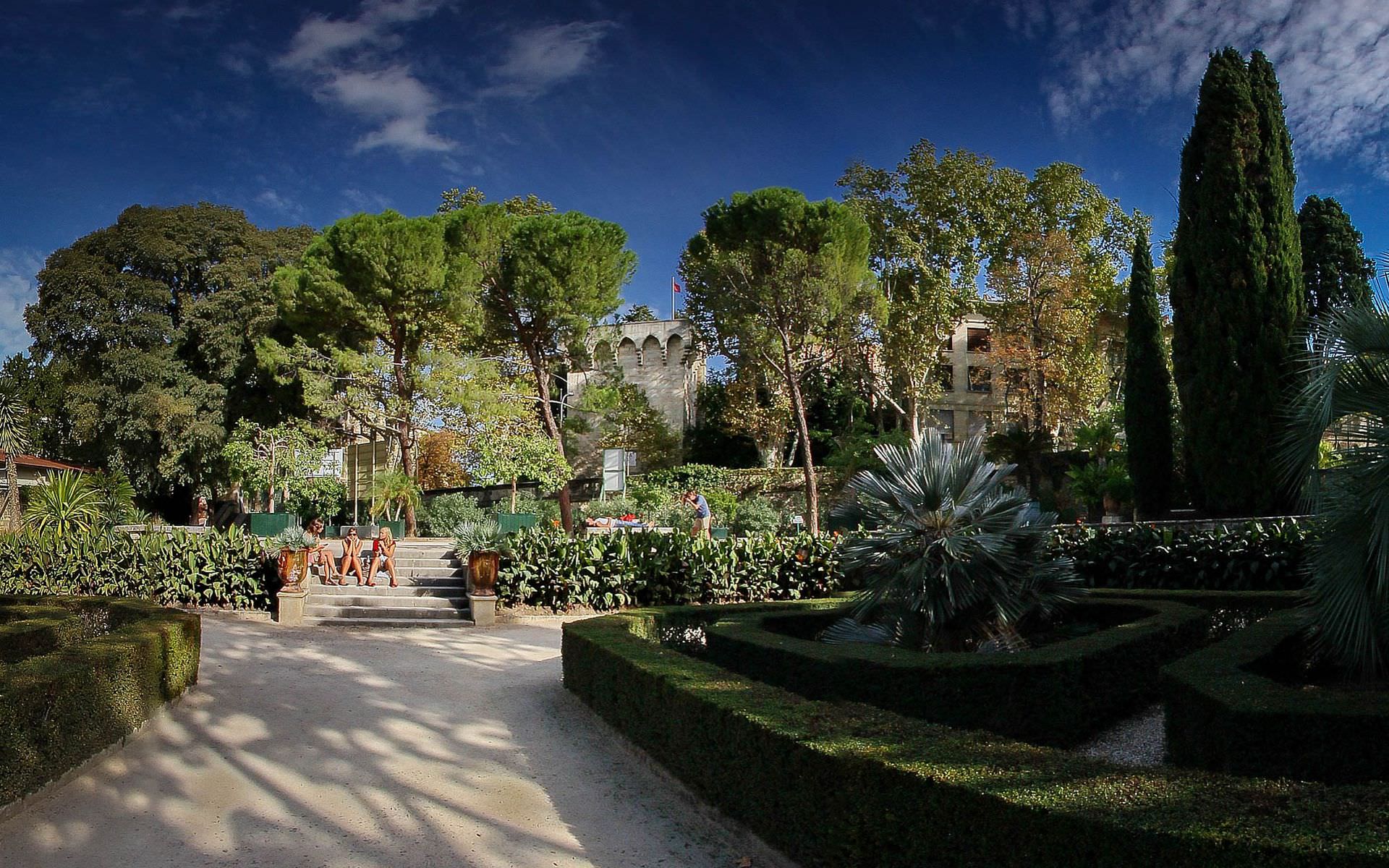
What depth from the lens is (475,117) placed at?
1435 cm

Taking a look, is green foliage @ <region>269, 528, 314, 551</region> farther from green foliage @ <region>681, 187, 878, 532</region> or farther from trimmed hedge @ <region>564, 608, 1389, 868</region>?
green foliage @ <region>681, 187, 878, 532</region>

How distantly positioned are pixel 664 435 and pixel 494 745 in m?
27.3

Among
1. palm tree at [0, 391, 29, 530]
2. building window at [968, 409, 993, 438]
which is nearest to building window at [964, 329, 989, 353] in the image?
building window at [968, 409, 993, 438]

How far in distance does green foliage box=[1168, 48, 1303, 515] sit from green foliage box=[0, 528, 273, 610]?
1455cm

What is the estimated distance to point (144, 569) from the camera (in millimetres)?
13414

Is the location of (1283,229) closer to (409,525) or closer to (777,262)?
(777,262)

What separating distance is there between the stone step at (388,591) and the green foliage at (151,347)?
14943 mm

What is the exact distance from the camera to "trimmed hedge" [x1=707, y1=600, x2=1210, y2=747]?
540cm

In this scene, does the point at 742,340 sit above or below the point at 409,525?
above

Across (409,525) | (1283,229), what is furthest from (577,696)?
(409,525)

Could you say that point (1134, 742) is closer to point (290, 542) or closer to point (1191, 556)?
point (1191, 556)

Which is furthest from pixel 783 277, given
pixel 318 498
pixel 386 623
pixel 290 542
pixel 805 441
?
pixel 386 623

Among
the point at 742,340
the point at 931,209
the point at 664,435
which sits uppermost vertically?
the point at 931,209

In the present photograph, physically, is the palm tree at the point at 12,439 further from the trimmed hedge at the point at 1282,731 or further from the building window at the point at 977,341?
the building window at the point at 977,341
